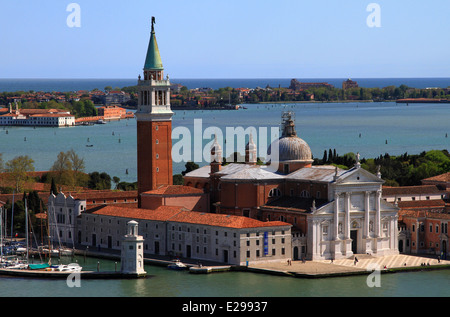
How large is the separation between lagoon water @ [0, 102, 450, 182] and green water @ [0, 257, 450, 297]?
27692 mm

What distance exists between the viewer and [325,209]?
111 feet

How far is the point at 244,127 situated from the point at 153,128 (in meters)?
54.8

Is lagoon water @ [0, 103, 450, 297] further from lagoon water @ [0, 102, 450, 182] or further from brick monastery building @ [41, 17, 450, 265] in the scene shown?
brick monastery building @ [41, 17, 450, 265]

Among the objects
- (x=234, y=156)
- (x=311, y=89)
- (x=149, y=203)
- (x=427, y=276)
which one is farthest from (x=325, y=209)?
(x=311, y=89)

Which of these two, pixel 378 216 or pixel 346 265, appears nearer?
pixel 346 265

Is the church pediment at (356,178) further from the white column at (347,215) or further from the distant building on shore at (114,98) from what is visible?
the distant building on shore at (114,98)

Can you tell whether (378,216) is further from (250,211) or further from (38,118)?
(38,118)

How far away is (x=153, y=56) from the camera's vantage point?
125 ft

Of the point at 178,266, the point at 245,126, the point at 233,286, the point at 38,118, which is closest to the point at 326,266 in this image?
the point at 233,286

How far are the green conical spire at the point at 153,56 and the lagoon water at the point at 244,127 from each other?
2073cm

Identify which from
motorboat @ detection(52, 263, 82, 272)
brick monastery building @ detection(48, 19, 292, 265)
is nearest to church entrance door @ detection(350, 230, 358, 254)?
brick monastery building @ detection(48, 19, 292, 265)
